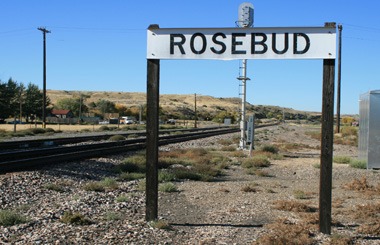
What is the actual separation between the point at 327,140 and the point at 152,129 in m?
2.84

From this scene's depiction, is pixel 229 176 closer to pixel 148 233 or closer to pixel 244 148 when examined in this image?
pixel 148 233

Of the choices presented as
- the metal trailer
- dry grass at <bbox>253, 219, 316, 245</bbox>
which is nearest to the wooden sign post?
dry grass at <bbox>253, 219, 316, 245</bbox>

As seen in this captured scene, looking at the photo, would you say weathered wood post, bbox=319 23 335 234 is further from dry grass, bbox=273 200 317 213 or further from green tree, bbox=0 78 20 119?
green tree, bbox=0 78 20 119

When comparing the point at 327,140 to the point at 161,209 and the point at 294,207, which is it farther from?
the point at 161,209

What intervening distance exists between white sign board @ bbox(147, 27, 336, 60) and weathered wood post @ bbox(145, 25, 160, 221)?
0.25 m

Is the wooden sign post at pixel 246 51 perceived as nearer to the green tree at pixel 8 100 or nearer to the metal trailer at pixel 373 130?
the metal trailer at pixel 373 130

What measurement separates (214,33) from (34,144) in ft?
81.4

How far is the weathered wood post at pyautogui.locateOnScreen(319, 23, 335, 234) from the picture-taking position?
24.9ft

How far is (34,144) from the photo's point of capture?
3047 cm

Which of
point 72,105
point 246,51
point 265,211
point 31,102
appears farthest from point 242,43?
point 72,105

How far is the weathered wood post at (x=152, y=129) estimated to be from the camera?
805 cm

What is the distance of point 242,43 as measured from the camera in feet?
26.0

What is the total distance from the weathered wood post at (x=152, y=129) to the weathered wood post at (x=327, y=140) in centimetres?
269

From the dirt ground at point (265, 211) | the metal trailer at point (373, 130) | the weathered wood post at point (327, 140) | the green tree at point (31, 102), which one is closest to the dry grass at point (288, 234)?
the dirt ground at point (265, 211)
